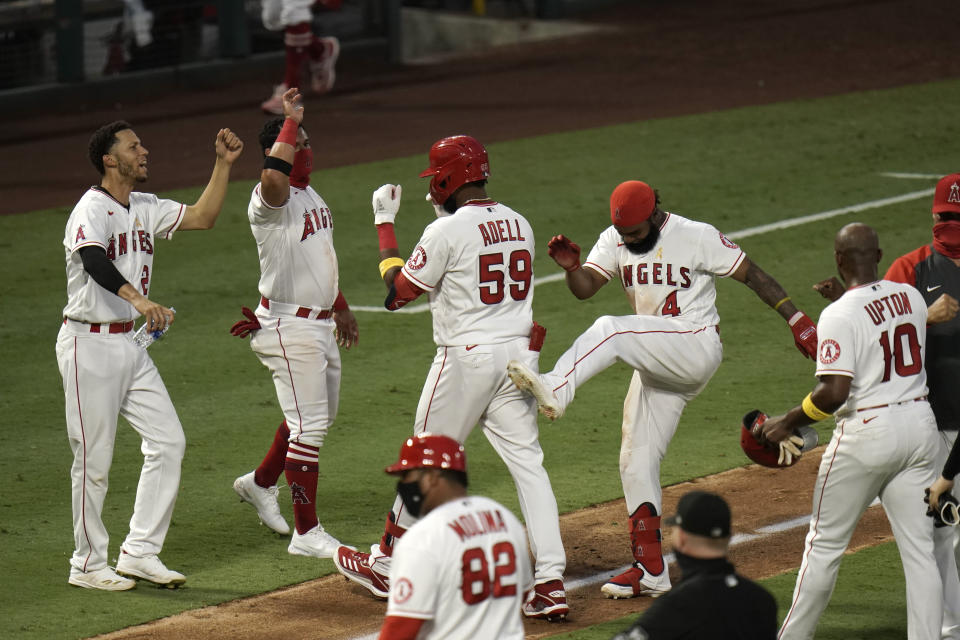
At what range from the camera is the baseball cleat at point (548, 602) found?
21.9ft

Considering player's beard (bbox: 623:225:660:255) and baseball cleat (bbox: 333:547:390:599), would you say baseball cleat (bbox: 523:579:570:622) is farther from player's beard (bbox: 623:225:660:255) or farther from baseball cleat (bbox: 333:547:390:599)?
player's beard (bbox: 623:225:660:255)

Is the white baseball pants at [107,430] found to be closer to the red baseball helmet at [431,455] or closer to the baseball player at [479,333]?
the baseball player at [479,333]

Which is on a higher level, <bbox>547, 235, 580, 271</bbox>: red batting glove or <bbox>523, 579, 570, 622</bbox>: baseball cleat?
<bbox>547, 235, 580, 271</bbox>: red batting glove

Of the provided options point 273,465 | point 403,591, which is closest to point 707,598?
point 403,591

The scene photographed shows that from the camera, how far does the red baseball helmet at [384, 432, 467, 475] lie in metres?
4.75

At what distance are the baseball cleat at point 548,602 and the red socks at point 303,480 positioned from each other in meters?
1.43

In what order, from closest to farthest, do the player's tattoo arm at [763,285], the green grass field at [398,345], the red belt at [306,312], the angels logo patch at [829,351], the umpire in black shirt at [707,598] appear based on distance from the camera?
1. the umpire in black shirt at [707,598]
2. the angels logo patch at [829,351]
3. the player's tattoo arm at [763,285]
4. the green grass field at [398,345]
5. the red belt at [306,312]

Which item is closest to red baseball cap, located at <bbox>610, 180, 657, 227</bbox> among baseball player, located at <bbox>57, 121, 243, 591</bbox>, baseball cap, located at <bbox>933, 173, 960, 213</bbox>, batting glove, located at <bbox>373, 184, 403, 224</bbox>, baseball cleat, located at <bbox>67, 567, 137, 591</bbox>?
batting glove, located at <bbox>373, 184, 403, 224</bbox>

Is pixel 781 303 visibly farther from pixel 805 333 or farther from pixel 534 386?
pixel 534 386

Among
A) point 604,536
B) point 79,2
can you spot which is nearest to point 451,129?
point 79,2

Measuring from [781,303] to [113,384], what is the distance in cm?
311

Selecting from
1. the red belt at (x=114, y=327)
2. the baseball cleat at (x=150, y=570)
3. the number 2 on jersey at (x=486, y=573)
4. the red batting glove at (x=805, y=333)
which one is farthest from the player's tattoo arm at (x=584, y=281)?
the number 2 on jersey at (x=486, y=573)

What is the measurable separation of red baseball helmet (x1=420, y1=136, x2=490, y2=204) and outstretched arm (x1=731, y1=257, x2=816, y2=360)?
50.5 inches

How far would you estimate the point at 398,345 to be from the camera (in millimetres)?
11711
